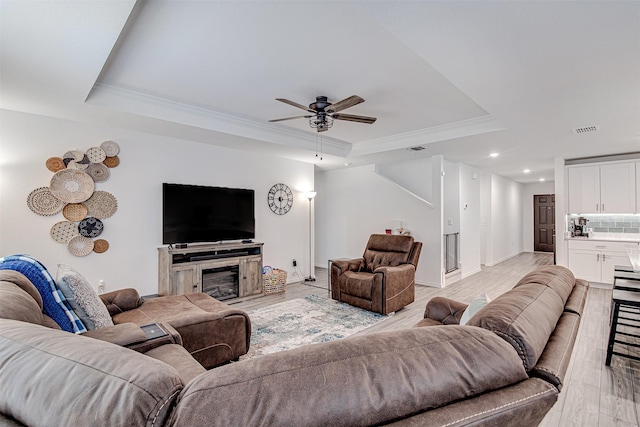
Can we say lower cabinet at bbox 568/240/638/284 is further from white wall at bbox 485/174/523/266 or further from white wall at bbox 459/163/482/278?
white wall at bbox 485/174/523/266

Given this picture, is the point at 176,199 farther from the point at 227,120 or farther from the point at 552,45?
the point at 552,45

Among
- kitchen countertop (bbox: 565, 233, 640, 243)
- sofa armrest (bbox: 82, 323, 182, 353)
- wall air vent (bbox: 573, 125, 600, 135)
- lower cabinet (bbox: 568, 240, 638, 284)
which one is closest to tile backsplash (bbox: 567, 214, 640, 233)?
kitchen countertop (bbox: 565, 233, 640, 243)

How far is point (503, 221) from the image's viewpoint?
850cm

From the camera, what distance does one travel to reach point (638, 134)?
4.03 metres

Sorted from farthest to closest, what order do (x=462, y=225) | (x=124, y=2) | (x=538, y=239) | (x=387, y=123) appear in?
(x=538, y=239) < (x=462, y=225) < (x=387, y=123) < (x=124, y=2)

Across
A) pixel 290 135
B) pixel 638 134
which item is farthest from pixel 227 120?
pixel 638 134

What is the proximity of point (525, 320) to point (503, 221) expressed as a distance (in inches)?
345

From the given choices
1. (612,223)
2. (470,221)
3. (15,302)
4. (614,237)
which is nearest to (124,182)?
(15,302)

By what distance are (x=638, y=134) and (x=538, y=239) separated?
262 inches

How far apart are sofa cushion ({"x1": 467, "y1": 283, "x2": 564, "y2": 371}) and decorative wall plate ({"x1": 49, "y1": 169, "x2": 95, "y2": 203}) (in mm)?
4133

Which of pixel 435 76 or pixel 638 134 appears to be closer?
pixel 435 76

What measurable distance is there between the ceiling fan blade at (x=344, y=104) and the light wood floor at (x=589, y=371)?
2.38 m

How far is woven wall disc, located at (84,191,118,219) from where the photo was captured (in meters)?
3.61

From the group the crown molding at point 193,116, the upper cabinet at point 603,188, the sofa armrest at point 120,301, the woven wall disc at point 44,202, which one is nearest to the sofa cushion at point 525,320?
the sofa armrest at point 120,301
